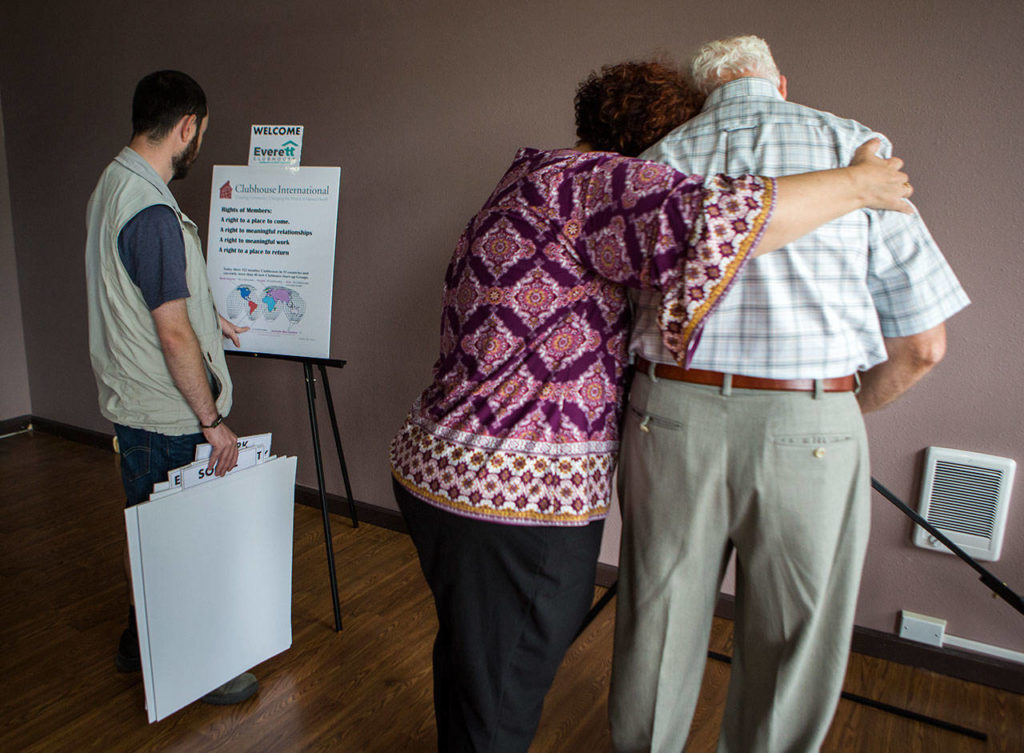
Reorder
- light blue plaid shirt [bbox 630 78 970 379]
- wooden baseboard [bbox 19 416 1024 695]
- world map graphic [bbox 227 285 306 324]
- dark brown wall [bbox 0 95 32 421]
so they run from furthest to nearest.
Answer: dark brown wall [bbox 0 95 32 421] < world map graphic [bbox 227 285 306 324] < wooden baseboard [bbox 19 416 1024 695] < light blue plaid shirt [bbox 630 78 970 379]

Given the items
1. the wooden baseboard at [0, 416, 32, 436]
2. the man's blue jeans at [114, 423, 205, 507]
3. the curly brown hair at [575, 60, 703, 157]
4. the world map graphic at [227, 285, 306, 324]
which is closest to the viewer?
the curly brown hair at [575, 60, 703, 157]

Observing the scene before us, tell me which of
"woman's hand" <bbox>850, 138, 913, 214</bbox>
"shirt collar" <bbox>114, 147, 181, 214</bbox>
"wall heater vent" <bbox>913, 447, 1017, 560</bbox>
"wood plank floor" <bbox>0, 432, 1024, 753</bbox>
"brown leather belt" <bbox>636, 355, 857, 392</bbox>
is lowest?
"wood plank floor" <bbox>0, 432, 1024, 753</bbox>

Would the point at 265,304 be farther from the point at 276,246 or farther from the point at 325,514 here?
the point at 325,514

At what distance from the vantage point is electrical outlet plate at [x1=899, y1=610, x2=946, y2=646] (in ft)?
6.40

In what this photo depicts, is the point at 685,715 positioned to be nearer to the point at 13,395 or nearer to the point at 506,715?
the point at 506,715

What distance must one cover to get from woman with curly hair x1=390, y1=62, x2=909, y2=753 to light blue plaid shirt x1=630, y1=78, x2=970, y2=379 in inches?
3.2

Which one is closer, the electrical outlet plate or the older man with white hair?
the older man with white hair

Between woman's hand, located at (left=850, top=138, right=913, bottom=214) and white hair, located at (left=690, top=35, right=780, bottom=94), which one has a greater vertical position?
white hair, located at (left=690, top=35, right=780, bottom=94)

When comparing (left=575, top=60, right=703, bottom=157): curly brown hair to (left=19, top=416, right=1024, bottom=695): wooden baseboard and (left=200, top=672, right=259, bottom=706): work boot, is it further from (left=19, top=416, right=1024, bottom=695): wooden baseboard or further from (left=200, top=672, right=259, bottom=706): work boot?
(left=200, top=672, right=259, bottom=706): work boot

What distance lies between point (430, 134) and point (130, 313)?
1.32 m

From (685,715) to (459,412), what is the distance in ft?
2.43

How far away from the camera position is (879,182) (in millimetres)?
919

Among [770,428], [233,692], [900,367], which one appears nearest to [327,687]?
[233,692]

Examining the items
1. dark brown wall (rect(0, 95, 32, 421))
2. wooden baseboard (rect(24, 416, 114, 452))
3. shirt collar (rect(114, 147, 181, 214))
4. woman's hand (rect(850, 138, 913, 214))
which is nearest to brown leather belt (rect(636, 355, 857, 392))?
woman's hand (rect(850, 138, 913, 214))
